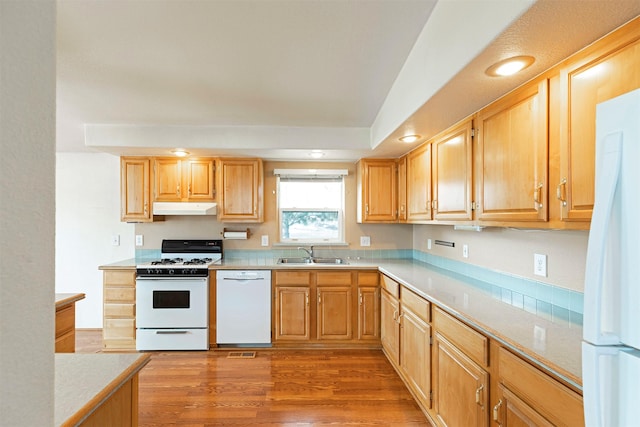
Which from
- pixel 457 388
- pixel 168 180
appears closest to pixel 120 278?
pixel 168 180

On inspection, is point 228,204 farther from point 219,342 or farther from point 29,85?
point 29,85

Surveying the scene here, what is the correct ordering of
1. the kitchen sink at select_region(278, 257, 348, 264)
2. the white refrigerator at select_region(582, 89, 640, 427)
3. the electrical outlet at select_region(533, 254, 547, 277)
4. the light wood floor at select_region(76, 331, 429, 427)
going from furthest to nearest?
the kitchen sink at select_region(278, 257, 348, 264) → the light wood floor at select_region(76, 331, 429, 427) → the electrical outlet at select_region(533, 254, 547, 277) → the white refrigerator at select_region(582, 89, 640, 427)

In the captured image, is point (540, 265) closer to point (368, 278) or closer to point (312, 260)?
point (368, 278)

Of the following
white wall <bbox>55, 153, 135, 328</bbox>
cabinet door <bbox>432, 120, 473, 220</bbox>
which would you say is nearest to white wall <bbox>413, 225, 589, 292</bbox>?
cabinet door <bbox>432, 120, 473, 220</bbox>

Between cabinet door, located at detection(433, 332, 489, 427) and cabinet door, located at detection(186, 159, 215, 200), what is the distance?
2.92 meters

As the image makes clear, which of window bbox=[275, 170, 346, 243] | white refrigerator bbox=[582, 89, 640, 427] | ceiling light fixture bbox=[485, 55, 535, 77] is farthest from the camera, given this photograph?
window bbox=[275, 170, 346, 243]

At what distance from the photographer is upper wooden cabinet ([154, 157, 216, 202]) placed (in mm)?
3928

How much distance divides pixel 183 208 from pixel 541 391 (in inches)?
141

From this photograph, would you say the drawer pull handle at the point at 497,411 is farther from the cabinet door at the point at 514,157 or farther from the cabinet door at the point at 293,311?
the cabinet door at the point at 293,311

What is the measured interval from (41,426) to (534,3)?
5.32 ft

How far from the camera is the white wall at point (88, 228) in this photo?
14.5 feet

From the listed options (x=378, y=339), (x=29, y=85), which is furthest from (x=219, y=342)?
(x=29, y=85)

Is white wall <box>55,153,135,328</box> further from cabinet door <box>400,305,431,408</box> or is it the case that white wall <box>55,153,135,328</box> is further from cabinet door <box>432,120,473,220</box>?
cabinet door <box>432,120,473,220</box>

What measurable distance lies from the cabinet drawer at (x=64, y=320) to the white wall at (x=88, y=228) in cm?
232
